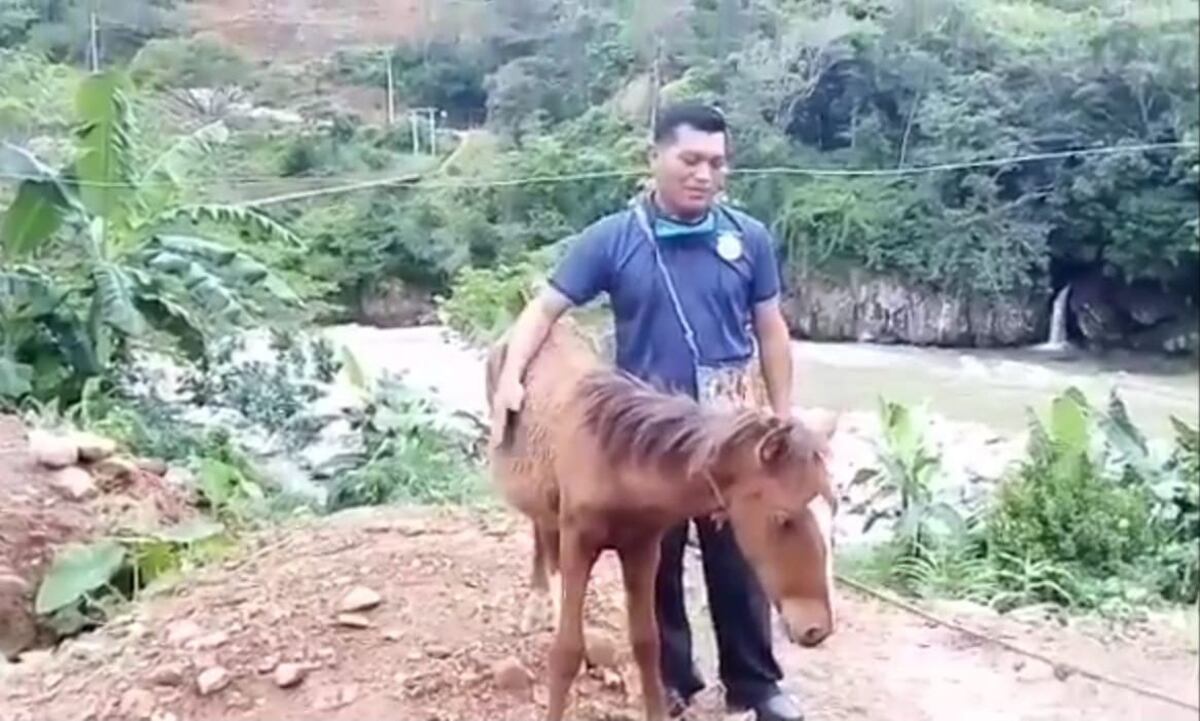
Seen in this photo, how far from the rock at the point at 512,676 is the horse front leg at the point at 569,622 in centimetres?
7

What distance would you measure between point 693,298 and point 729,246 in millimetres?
62

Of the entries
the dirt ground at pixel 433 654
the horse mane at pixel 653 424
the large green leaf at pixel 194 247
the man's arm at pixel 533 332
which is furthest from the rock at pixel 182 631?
the large green leaf at pixel 194 247

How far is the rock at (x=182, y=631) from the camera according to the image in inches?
83.6

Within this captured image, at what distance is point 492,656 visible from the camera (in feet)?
6.40

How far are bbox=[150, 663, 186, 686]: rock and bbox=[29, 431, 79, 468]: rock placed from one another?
99 cm

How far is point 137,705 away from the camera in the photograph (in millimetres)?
2008

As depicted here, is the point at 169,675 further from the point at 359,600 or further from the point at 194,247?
the point at 194,247

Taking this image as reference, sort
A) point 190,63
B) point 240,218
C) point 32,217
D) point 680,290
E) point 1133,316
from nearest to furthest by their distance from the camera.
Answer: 1. point 1133,316
2. point 680,290
3. point 190,63
4. point 240,218
5. point 32,217

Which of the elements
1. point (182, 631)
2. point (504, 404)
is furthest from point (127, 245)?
point (504, 404)

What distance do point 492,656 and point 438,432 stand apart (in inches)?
32.2

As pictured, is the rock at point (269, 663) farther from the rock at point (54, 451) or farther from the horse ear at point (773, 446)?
the rock at point (54, 451)

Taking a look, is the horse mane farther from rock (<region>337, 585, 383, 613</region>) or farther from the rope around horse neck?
rock (<region>337, 585, 383, 613</region>)

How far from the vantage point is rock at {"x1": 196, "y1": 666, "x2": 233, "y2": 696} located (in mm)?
1979

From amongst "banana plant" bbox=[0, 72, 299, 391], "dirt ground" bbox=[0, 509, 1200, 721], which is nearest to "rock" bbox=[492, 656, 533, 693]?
"dirt ground" bbox=[0, 509, 1200, 721]
